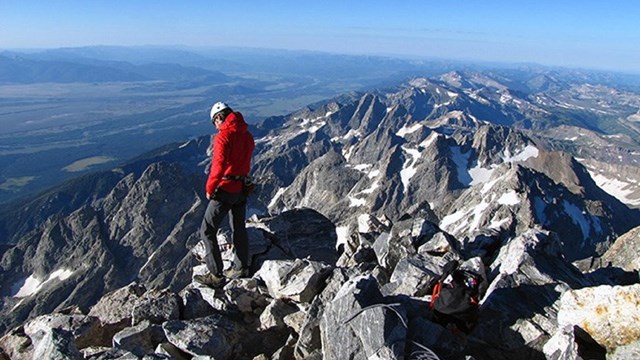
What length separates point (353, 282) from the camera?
1155 centimetres

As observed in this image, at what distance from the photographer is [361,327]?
1044 cm

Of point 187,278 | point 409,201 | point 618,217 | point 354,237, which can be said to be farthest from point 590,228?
point 354,237

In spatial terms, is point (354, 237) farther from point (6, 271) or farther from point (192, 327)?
point (6, 271)

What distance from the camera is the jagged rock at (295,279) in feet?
47.4

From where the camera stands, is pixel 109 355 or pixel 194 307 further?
pixel 194 307

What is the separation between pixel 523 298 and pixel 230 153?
9.64 m

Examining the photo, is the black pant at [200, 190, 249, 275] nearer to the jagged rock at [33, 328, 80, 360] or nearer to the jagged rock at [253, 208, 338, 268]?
the jagged rock at [253, 208, 338, 268]

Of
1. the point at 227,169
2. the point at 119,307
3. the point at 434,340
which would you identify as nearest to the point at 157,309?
the point at 119,307

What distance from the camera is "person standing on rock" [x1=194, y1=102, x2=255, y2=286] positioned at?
13859mm

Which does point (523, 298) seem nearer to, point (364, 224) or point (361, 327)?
point (361, 327)

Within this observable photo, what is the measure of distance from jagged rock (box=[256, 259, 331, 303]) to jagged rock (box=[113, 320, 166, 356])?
3.84m

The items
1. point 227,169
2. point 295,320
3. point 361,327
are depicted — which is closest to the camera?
point 361,327

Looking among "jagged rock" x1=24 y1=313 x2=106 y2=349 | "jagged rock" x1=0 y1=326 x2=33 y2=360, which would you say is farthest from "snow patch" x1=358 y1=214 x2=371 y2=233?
"jagged rock" x1=0 y1=326 x2=33 y2=360

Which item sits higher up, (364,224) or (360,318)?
(360,318)
